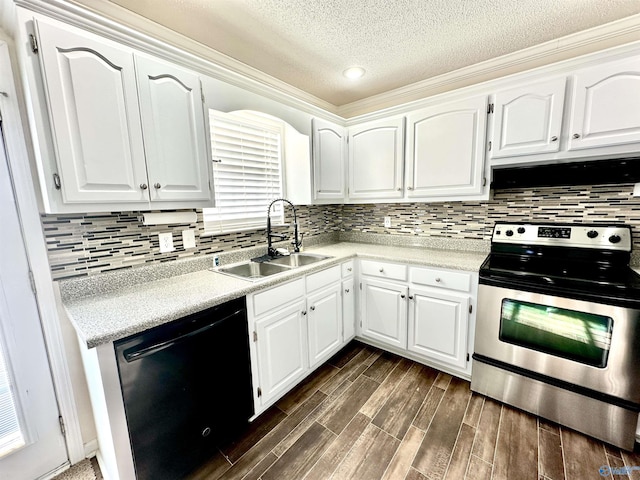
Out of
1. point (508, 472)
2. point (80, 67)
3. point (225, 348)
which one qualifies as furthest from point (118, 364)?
point (508, 472)

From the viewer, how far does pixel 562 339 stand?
5.18 ft

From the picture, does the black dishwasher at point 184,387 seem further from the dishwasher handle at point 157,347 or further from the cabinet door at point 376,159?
the cabinet door at point 376,159

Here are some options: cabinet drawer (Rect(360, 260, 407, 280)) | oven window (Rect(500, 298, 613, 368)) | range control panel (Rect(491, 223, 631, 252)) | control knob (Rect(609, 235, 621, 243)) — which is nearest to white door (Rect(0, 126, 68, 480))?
cabinet drawer (Rect(360, 260, 407, 280))

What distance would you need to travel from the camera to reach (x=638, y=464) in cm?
137

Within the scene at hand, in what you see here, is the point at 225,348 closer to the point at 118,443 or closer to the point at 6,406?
the point at 118,443

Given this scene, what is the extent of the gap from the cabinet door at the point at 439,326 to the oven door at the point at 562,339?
0.42 feet

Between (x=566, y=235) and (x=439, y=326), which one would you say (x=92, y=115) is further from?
(x=566, y=235)

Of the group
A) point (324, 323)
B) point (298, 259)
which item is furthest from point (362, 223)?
point (324, 323)

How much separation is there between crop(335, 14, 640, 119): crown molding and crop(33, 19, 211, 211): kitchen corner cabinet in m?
1.88

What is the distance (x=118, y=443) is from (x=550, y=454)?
2.12 meters

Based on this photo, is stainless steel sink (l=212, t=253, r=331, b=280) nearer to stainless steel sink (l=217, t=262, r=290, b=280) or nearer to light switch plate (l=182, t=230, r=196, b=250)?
stainless steel sink (l=217, t=262, r=290, b=280)

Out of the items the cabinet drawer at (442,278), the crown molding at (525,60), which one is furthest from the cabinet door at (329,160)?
the cabinet drawer at (442,278)

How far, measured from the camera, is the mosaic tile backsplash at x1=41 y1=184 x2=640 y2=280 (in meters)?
1.38

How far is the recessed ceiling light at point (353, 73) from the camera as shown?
7.02ft
